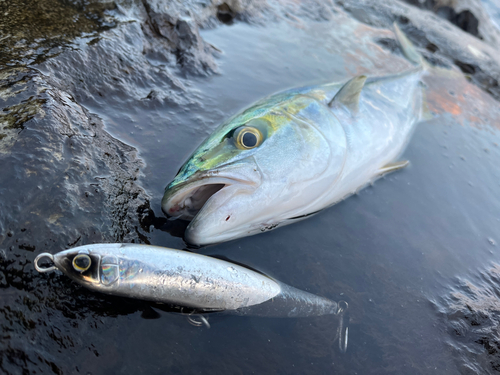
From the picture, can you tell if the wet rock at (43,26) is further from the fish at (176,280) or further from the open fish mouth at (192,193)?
the fish at (176,280)

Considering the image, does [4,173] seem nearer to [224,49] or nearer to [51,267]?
[51,267]

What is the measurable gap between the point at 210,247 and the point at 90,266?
0.81 m

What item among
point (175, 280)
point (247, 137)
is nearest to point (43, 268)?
point (175, 280)

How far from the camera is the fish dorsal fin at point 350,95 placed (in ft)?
9.91

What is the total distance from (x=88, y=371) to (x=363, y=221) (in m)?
2.18

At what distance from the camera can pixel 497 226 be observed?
3.26 m

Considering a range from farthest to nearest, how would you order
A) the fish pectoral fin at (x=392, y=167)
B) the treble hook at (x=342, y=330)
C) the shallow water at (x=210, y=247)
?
the fish pectoral fin at (x=392, y=167) < the treble hook at (x=342, y=330) < the shallow water at (x=210, y=247)

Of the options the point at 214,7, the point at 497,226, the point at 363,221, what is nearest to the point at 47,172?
the point at 363,221

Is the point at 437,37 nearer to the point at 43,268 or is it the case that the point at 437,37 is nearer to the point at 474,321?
the point at 474,321

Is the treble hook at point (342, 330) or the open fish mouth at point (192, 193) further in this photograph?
the open fish mouth at point (192, 193)

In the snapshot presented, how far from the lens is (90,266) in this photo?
1539mm

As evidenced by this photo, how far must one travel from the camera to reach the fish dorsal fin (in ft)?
9.91

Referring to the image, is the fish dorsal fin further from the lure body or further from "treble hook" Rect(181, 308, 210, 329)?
"treble hook" Rect(181, 308, 210, 329)

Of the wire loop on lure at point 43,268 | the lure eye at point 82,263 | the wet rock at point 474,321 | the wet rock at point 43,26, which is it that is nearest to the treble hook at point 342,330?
the wet rock at point 474,321
